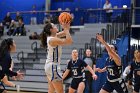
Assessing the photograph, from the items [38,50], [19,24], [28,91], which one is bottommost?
[28,91]

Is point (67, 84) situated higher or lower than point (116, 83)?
lower

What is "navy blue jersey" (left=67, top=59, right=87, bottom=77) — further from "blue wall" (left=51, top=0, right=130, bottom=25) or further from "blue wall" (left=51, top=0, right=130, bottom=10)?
"blue wall" (left=51, top=0, right=130, bottom=10)

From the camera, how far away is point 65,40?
6418mm

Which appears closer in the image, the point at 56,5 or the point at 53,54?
the point at 53,54

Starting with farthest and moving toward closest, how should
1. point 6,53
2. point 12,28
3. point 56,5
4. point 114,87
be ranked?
point 56,5 < point 12,28 < point 114,87 < point 6,53

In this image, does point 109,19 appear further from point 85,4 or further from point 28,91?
point 28,91

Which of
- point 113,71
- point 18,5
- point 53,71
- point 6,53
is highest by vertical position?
point 18,5

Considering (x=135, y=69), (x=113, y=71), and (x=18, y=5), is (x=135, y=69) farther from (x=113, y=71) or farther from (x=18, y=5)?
(x=18, y=5)

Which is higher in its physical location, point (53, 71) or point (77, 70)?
point (53, 71)

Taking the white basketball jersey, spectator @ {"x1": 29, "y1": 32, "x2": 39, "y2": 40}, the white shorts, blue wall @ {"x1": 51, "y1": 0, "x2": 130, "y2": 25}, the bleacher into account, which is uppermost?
blue wall @ {"x1": 51, "y1": 0, "x2": 130, "y2": 25}

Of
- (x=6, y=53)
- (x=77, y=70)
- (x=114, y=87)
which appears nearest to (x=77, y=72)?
(x=77, y=70)

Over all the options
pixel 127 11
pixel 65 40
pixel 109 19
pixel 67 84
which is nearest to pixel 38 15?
pixel 109 19

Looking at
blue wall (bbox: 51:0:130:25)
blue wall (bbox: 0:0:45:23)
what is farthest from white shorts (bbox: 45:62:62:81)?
blue wall (bbox: 0:0:45:23)

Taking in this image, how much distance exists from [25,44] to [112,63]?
1110cm
